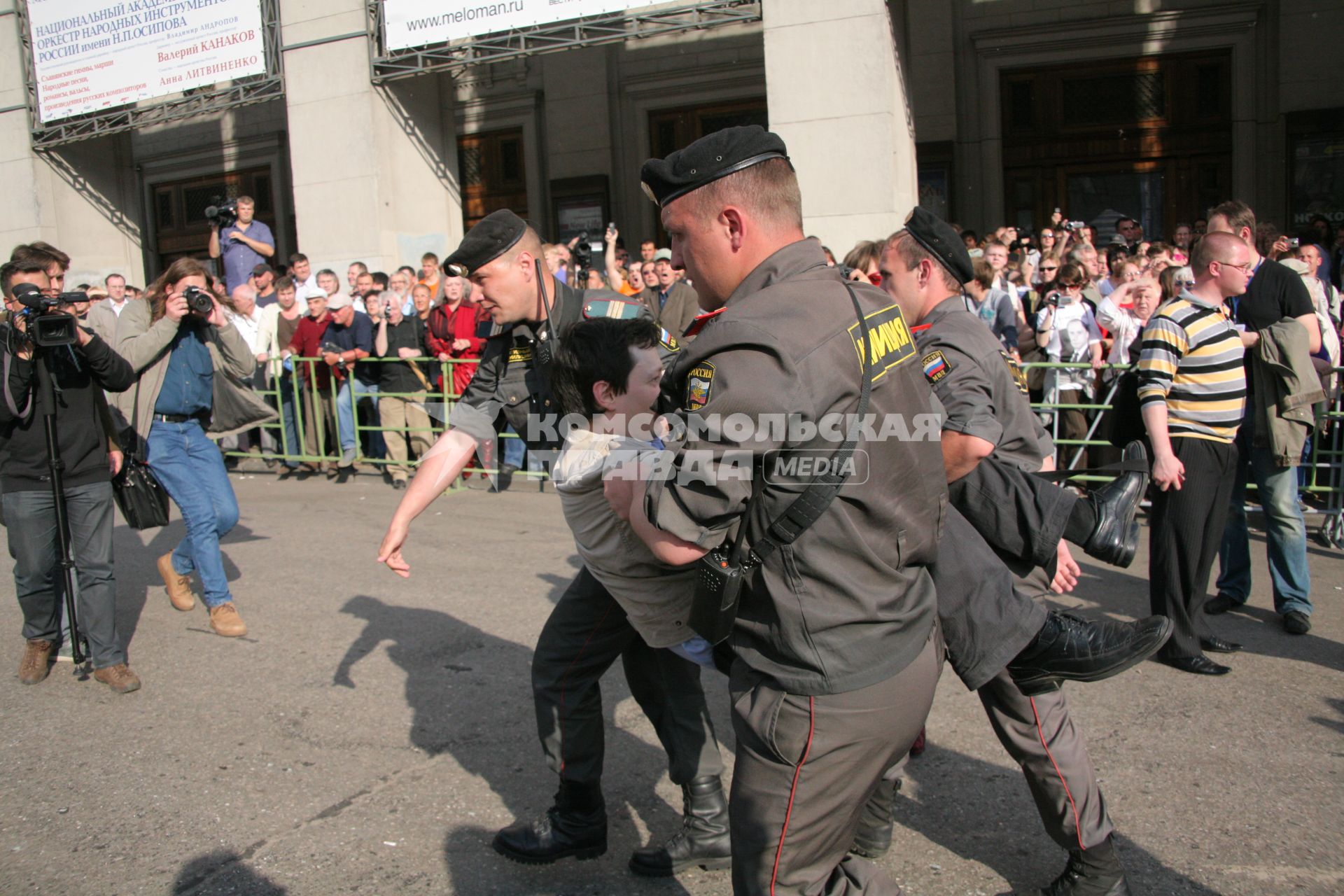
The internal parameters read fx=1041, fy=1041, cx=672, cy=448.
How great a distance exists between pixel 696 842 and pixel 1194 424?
10.2ft

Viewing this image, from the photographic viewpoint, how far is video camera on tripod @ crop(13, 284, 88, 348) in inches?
183

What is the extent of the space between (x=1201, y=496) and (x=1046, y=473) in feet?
5.78

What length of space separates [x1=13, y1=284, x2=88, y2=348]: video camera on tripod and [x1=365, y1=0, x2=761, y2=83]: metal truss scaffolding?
7312mm

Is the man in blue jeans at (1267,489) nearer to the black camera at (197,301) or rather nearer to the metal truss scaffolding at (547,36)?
the black camera at (197,301)

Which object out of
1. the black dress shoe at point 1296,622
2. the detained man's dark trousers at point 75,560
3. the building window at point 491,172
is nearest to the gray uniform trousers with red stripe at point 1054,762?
the black dress shoe at point 1296,622

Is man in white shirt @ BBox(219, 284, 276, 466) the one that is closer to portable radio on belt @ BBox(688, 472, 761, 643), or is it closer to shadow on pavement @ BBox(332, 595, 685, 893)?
shadow on pavement @ BBox(332, 595, 685, 893)

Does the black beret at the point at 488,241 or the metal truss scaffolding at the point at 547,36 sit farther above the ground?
the metal truss scaffolding at the point at 547,36

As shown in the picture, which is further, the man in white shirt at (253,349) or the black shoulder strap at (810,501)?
the man in white shirt at (253,349)

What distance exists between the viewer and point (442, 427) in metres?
10.0

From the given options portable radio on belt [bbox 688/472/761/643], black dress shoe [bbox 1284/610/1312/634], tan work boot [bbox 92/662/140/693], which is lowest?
black dress shoe [bbox 1284/610/1312/634]

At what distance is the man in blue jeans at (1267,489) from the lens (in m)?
5.26

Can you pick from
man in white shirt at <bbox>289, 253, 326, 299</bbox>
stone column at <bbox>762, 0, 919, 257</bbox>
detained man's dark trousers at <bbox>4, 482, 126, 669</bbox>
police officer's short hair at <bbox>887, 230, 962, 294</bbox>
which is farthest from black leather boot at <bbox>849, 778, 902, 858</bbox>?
man in white shirt at <bbox>289, 253, 326, 299</bbox>

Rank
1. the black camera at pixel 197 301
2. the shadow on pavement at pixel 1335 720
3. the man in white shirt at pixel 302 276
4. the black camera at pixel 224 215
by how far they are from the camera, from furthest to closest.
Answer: the black camera at pixel 224 215 → the man in white shirt at pixel 302 276 → the black camera at pixel 197 301 → the shadow on pavement at pixel 1335 720

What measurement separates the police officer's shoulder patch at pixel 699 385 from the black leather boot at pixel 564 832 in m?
1.86
